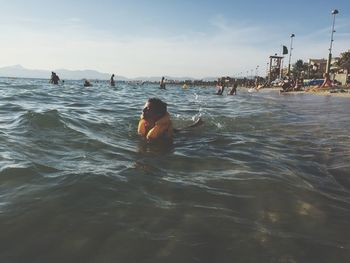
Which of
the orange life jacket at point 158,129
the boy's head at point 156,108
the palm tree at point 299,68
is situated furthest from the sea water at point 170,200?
the palm tree at point 299,68

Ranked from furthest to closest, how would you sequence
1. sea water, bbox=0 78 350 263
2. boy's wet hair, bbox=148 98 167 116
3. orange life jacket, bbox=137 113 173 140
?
boy's wet hair, bbox=148 98 167 116 < orange life jacket, bbox=137 113 173 140 < sea water, bbox=0 78 350 263

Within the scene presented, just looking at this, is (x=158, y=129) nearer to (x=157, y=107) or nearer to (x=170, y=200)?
(x=157, y=107)

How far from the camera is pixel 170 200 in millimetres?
4371

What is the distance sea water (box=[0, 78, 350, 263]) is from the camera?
10.6 feet

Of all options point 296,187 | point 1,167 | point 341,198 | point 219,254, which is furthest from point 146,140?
point 219,254

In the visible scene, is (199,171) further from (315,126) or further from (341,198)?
(315,126)

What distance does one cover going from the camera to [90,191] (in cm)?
457

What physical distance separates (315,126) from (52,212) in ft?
29.3

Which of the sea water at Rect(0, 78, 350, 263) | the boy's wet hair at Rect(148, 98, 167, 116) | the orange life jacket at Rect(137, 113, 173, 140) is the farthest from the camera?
the boy's wet hair at Rect(148, 98, 167, 116)

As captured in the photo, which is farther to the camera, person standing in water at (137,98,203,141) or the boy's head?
A: the boy's head

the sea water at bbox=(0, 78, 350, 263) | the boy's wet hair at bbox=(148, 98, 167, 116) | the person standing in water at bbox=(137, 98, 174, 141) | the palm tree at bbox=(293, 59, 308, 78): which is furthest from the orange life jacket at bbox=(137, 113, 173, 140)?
the palm tree at bbox=(293, 59, 308, 78)

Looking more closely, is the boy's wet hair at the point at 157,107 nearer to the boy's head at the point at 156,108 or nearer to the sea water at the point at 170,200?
the boy's head at the point at 156,108

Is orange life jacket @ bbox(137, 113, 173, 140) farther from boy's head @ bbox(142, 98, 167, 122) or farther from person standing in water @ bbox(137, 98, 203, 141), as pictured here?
boy's head @ bbox(142, 98, 167, 122)

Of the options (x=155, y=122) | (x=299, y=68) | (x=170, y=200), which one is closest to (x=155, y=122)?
(x=155, y=122)
